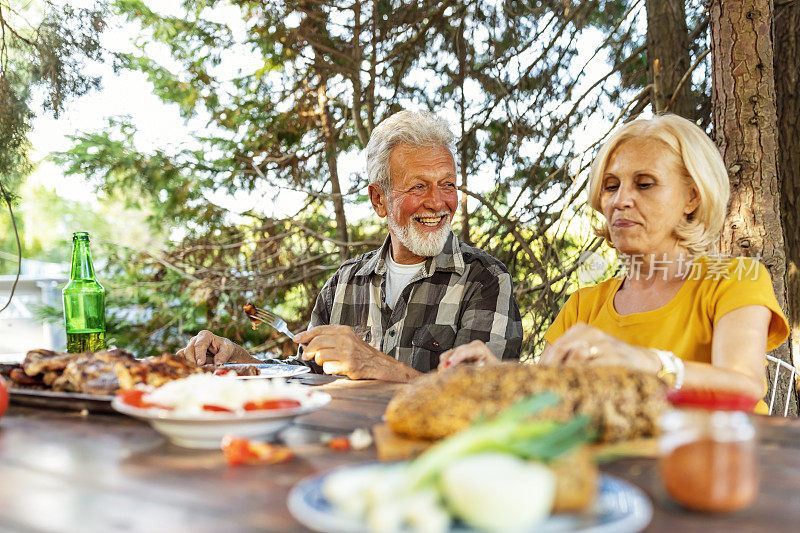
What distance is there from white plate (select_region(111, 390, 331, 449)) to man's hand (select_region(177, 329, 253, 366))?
3.64 feet

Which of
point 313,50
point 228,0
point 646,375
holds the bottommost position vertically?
point 646,375

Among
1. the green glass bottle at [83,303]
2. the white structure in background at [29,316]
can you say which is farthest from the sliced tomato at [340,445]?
the white structure in background at [29,316]

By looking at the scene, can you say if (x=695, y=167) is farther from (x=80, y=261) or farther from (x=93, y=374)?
(x=80, y=261)

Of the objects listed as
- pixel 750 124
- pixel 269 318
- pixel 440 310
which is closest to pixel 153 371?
pixel 269 318

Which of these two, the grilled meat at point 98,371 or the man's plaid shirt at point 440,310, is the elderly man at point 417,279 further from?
the grilled meat at point 98,371

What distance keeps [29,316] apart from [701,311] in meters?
5.59

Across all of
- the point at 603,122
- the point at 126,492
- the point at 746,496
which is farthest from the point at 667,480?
the point at 603,122

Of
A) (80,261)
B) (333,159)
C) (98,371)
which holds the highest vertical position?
(333,159)

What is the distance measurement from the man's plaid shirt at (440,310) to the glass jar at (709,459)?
1.72 meters

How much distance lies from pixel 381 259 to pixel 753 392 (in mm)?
1667

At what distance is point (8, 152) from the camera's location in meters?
4.17

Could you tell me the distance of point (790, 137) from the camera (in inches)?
140

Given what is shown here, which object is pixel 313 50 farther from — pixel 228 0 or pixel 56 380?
pixel 56 380

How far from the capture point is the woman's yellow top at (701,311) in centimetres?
187
